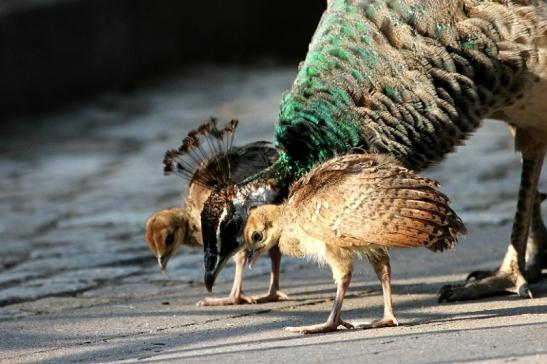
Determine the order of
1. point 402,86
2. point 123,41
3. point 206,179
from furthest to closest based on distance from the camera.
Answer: point 123,41, point 206,179, point 402,86

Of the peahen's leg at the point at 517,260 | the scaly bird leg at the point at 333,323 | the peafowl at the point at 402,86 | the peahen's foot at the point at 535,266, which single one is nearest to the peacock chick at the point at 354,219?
the scaly bird leg at the point at 333,323

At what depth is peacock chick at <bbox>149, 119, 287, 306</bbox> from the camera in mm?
5605

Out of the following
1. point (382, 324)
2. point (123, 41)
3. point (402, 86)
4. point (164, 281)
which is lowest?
point (382, 324)

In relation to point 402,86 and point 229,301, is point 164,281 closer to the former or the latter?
point 229,301

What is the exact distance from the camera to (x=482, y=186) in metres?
8.47

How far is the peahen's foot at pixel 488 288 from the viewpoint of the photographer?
5.56m

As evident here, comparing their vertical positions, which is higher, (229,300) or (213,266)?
(213,266)

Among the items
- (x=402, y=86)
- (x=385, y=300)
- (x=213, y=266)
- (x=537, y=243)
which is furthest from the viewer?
(x=537, y=243)

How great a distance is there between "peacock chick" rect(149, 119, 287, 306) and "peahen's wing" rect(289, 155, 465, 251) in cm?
70

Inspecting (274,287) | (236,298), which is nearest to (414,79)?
(274,287)

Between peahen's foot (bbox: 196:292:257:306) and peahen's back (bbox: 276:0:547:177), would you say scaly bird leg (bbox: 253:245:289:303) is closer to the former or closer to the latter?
peahen's foot (bbox: 196:292:257:306)

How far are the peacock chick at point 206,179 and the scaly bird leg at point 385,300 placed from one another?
885 millimetres

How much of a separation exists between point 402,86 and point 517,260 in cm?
112

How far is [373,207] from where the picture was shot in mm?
4695
